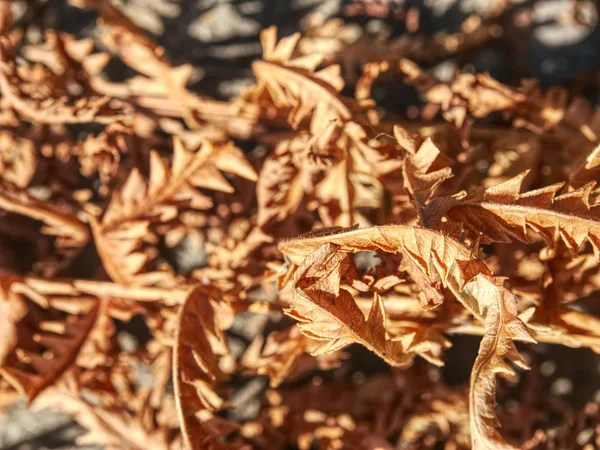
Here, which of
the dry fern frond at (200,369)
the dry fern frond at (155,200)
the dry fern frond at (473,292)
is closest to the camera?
the dry fern frond at (473,292)

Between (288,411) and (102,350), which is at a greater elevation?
(102,350)

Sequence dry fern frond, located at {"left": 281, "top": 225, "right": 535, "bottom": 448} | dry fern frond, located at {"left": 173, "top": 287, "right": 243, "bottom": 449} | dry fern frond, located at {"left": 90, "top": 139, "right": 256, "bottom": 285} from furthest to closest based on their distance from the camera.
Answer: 1. dry fern frond, located at {"left": 90, "top": 139, "right": 256, "bottom": 285}
2. dry fern frond, located at {"left": 173, "top": 287, "right": 243, "bottom": 449}
3. dry fern frond, located at {"left": 281, "top": 225, "right": 535, "bottom": 448}

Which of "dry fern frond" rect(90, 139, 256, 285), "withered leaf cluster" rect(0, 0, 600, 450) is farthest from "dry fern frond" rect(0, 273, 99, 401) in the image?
"dry fern frond" rect(90, 139, 256, 285)

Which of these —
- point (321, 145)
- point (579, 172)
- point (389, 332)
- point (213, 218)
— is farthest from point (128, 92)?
point (579, 172)

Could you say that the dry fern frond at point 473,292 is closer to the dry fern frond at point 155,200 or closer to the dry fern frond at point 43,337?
the dry fern frond at point 155,200

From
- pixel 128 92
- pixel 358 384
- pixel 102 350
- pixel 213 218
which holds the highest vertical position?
pixel 128 92

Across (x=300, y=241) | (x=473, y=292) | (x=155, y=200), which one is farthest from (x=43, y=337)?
(x=473, y=292)

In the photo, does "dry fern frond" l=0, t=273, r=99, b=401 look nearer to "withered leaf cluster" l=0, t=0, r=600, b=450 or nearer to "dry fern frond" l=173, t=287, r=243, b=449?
"withered leaf cluster" l=0, t=0, r=600, b=450

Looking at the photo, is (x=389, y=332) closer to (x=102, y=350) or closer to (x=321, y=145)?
(x=321, y=145)

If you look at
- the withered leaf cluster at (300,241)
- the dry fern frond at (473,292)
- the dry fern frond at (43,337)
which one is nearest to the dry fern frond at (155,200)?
the withered leaf cluster at (300,241)
